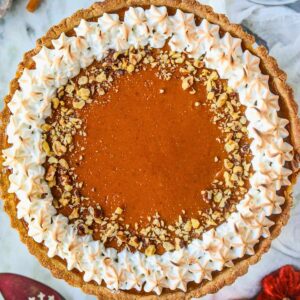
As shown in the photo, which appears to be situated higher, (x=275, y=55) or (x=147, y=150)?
(x=275, y=55)

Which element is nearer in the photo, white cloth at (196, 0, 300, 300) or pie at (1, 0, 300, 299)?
pie at (1, 0, 300, 299)

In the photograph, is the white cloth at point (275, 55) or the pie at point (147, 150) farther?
the white cloth at point (275, 55)

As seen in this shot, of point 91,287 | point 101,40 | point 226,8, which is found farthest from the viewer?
point 226,8

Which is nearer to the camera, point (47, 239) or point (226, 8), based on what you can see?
point (47, 239)

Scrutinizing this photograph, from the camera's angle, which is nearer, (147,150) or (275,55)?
(147,150)

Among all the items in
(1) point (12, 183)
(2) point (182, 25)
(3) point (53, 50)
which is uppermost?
(2) point (182, 25)

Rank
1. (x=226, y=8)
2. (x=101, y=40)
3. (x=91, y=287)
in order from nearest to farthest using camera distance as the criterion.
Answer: (x=101, y=40)
(x=91, y=287)
(x=226, y=8)

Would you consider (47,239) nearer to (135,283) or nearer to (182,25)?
(135,283)

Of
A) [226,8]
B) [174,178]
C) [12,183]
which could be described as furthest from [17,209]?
[226,8]
